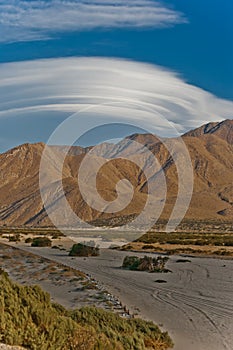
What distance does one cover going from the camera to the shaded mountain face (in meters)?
142

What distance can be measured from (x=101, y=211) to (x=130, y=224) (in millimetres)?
29857

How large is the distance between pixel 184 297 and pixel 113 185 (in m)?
Result: 139

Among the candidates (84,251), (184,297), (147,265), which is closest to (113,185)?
(84,251)

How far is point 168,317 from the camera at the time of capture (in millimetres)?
16359

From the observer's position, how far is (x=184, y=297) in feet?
66.4

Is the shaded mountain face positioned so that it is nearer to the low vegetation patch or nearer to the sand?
the low vegetation patch

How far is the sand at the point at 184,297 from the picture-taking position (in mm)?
14039

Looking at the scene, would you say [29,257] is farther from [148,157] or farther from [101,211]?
[148,157]

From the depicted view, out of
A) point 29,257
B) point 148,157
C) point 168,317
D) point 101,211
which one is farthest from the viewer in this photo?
point 148,157

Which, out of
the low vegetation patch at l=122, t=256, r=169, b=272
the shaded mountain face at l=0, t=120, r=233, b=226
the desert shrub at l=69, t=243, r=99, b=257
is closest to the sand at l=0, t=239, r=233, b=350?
the low vegetation patch at l=122, t=256, r=169, b=272

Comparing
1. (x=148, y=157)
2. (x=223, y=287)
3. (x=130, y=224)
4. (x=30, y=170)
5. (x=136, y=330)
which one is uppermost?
(x=148, y=157)

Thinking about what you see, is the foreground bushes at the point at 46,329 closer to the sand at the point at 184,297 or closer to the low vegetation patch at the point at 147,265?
the sand at the point at 184,297

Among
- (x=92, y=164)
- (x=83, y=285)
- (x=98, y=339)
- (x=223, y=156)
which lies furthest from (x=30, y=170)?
(x=98, y=339)

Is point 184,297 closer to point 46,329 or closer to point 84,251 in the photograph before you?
point 46,329
